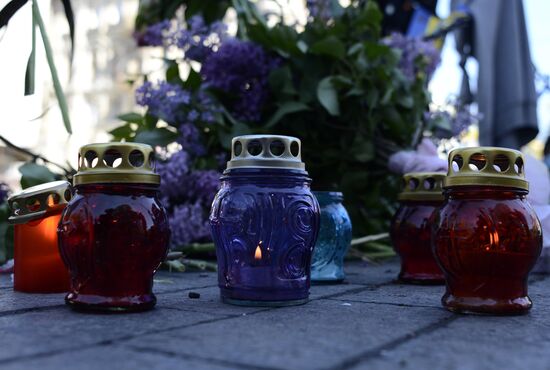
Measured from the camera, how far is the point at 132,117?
7.10 ft

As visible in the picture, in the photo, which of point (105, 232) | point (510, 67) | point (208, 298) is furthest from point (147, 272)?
point (510, 67)

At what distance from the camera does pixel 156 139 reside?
2029 millimetres

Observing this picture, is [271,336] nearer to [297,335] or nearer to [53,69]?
[297,335]

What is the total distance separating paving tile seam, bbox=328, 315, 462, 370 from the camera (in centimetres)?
72

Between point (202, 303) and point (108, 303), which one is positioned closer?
point (108, 303)

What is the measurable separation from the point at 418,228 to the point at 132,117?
108 centimetres

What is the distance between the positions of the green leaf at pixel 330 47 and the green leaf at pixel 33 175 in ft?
3.09

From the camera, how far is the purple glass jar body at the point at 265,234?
1.15 metres

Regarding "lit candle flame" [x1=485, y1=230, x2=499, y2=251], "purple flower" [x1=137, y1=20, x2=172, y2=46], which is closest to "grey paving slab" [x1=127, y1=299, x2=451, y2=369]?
"lit candle flame" [x1=485, y1=230, x2=499, y2=251]

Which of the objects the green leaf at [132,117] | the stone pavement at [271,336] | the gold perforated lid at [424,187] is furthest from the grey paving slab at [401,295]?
the green leaf at [132,117]

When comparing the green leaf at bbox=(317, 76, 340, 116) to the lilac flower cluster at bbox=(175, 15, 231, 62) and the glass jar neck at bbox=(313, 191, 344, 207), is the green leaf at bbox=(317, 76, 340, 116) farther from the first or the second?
the glass jar neck at bbox=(313, 191, 344, 207)

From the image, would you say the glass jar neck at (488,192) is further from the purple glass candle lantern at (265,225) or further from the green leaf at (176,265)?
the green leaf at (176,265)

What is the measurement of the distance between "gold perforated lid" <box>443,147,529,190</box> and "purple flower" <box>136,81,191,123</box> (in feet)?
3.52

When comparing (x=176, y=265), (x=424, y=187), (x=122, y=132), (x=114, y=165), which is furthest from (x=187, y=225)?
(x=114, y=165)
